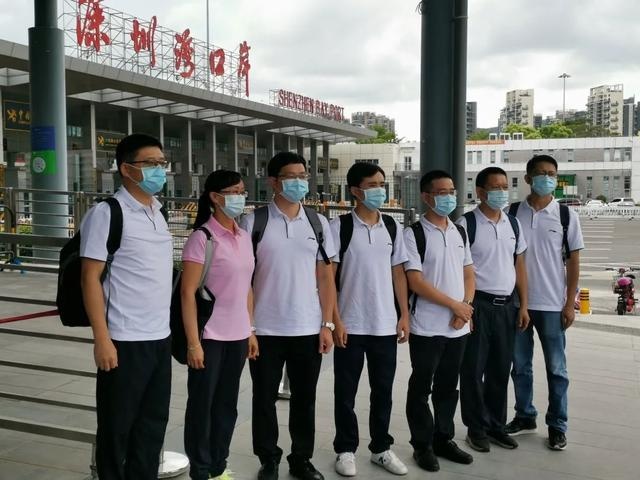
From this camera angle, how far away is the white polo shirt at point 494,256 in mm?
4242

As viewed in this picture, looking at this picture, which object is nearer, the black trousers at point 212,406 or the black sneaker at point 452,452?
the black trousers at point 212,406

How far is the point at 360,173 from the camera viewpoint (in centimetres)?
398

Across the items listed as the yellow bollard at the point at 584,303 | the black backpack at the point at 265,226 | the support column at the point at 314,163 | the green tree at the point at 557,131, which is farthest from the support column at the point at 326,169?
the green tree at the point at 557,131

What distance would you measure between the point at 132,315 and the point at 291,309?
0.93 m

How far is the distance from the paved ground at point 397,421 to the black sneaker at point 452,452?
0.05 m

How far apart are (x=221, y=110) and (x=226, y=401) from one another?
1285 inches

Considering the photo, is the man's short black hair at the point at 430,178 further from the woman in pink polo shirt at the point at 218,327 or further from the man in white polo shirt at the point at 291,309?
the woman in pink polo shirt at the point at 218,327

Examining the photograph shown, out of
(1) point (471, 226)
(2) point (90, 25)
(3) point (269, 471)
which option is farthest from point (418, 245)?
(2) point (90, 25)

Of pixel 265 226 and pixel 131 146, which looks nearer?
pixel 131 146

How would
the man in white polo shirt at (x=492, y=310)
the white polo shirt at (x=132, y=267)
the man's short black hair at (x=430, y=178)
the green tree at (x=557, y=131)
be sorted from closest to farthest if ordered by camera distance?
the white polo shirt at (x=132, y=267) → the man's short black hair at (x=430, y=178) → the man in white polo shirt at (x=492, y=310) → the green tree at (x=557, y=131)

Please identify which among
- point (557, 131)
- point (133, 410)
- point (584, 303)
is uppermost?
point (557, 131)

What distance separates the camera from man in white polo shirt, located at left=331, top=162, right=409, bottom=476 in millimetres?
3818

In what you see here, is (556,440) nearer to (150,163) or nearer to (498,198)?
(498,198)

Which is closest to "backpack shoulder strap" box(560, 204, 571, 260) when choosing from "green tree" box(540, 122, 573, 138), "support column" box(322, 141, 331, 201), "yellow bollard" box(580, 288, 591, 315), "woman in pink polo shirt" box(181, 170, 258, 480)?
"woman in pink polo shirt" box(181, 170, 258, 480)
